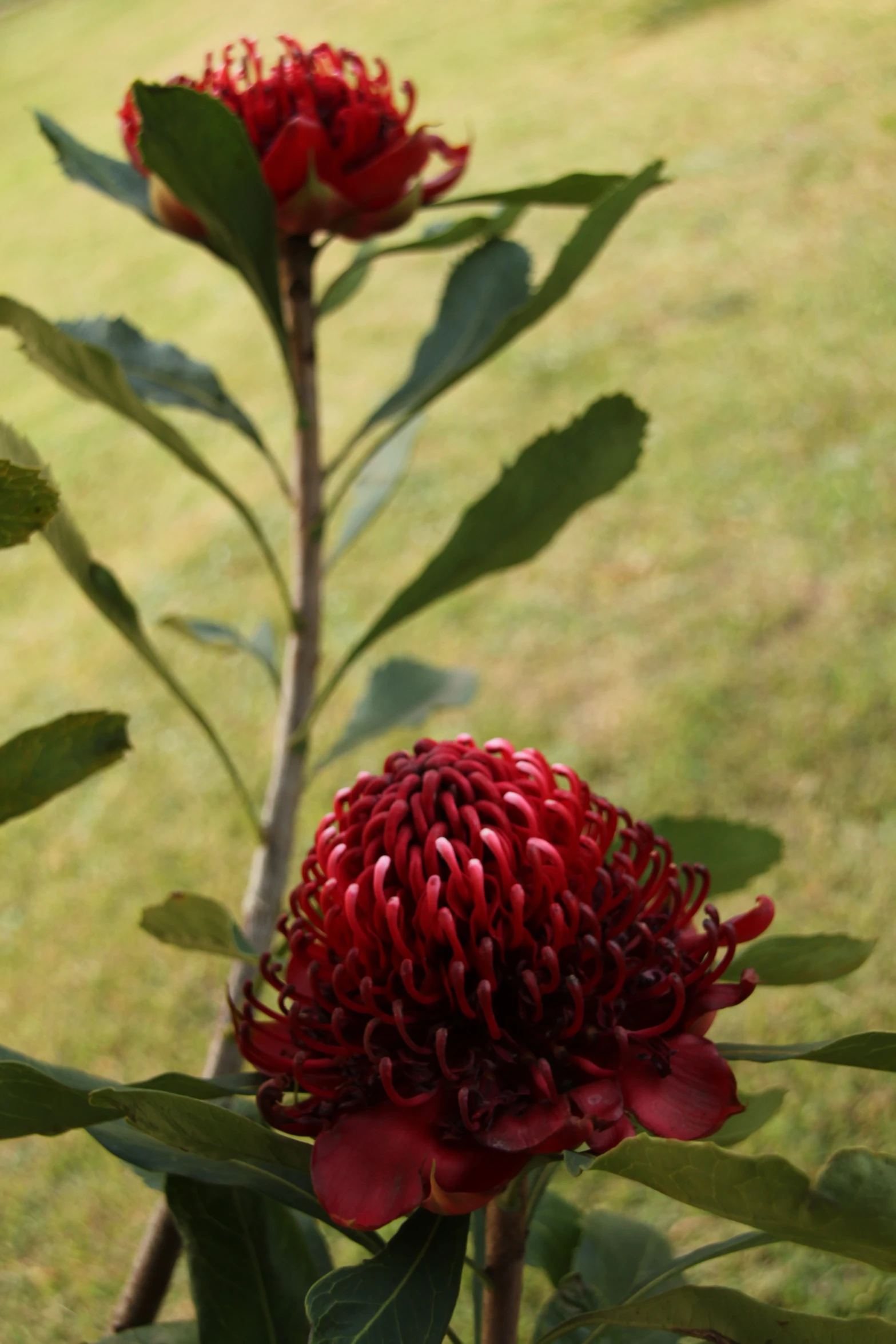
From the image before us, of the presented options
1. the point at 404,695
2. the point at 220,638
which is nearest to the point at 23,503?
the point at 220,638

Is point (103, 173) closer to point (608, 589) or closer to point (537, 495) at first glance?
point (537, 495)

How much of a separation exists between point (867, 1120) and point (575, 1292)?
1031 mm

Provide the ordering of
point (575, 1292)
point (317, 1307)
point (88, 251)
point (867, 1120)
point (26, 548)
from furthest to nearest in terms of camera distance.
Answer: point (88, 251) < point (26, 548) < point (867, 1120) < point (575, 1292) < point (317, 1307)

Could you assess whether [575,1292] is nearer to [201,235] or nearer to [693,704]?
[201,235]

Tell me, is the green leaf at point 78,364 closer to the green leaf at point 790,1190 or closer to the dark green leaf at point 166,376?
the dark green leaf at point 166,376

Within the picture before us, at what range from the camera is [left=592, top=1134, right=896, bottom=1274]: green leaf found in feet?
1.29

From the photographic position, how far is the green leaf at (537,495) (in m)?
0.70

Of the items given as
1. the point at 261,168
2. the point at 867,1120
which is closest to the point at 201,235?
the point at 261,168

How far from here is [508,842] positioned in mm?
515

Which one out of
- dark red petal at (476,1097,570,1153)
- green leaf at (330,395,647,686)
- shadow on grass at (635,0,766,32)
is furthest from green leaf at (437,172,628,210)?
shadow on grass at (635,0,766,32)

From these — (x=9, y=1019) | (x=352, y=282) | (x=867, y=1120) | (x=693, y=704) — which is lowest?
(x=9, y=1019)

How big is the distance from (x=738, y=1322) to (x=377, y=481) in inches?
29.7

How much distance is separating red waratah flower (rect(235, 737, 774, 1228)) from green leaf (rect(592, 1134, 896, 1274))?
0.06m

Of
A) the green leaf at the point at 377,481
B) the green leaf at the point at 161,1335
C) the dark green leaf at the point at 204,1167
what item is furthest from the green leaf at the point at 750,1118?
the green leaf at the point at 377,481
